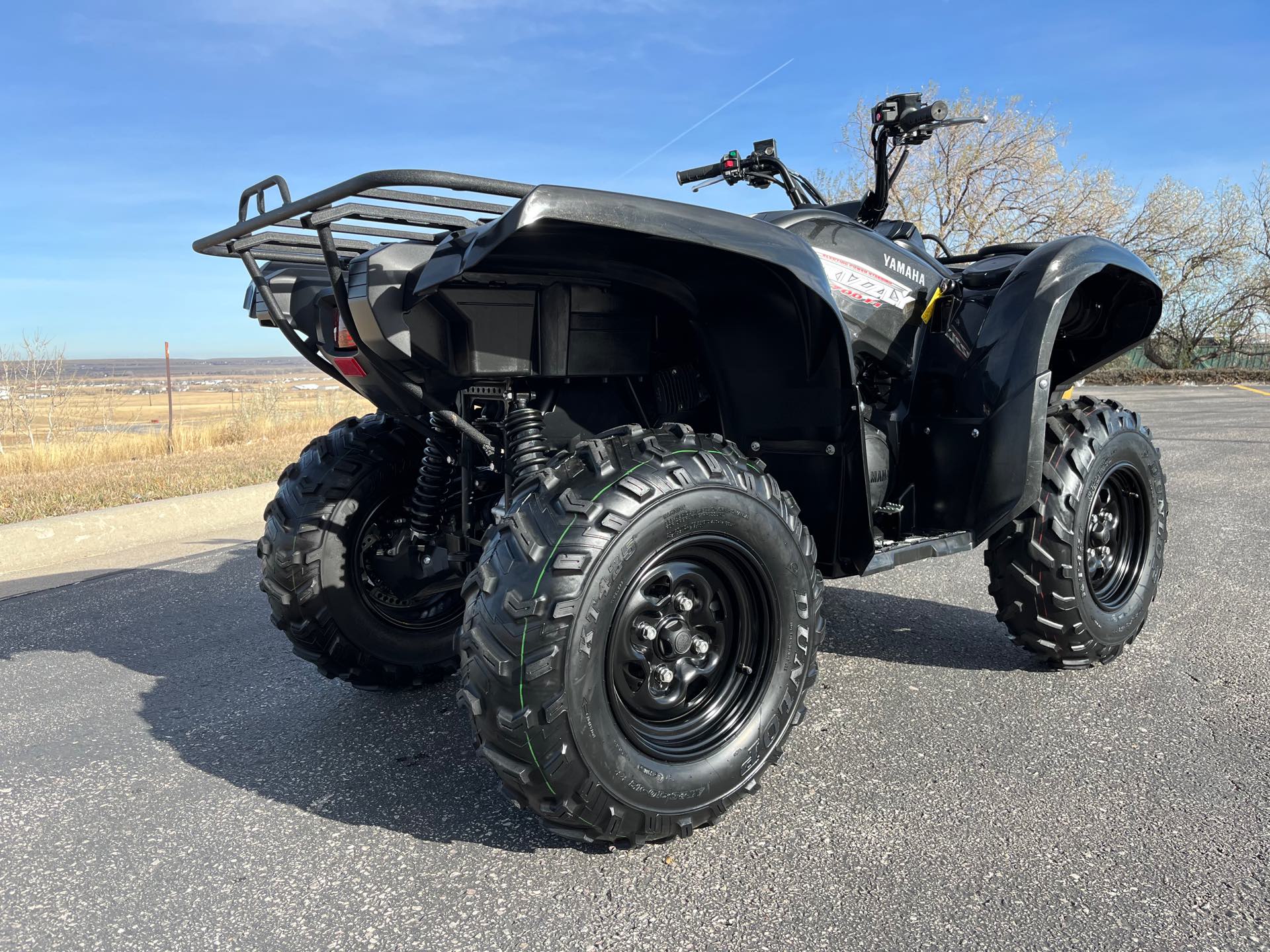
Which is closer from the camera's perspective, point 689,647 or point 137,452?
point 689,647

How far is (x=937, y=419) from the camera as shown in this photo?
353 cm

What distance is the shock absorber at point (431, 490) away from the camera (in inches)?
132

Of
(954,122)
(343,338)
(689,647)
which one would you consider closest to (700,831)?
(689,647)

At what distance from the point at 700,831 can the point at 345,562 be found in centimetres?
166

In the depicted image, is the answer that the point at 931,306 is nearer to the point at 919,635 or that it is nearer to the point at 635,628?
the point at 919,635

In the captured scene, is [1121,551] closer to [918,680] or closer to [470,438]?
[918,680]

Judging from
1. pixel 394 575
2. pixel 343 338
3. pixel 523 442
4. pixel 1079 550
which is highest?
pixel 343 338

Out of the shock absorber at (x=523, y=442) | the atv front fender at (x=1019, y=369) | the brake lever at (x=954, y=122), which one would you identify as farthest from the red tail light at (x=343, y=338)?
the brake lever at (x=954, y=122)

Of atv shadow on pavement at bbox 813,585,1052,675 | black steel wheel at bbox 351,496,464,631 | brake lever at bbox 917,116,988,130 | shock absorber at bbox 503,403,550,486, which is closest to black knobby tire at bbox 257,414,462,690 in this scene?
black steel wheel at bbox 351,496,464,631

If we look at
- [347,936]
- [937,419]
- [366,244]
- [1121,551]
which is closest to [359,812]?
[347,936]

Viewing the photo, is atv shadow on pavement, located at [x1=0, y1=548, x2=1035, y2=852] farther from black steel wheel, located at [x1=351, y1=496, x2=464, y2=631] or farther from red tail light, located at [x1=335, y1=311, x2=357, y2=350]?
red tail light, located at [x1=335, y1=311, x2=357, y2=350]

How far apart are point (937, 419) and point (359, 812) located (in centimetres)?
243

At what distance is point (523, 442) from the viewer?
2.88 meters

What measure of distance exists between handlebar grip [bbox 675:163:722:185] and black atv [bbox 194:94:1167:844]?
0.07ft
